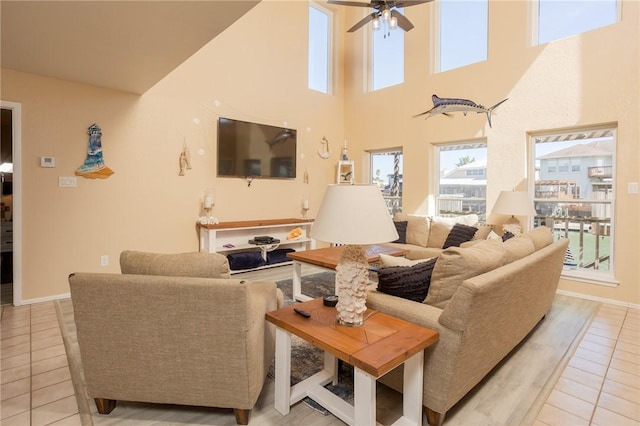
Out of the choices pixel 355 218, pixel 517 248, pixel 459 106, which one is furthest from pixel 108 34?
pixel 459 106

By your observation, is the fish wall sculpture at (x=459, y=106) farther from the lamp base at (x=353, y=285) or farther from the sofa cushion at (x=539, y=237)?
the lamp base at (x=353, y=285)

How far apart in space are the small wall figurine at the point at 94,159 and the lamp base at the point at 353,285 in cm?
353

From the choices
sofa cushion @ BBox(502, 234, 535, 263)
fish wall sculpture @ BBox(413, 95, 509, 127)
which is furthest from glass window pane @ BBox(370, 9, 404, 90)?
sofa cushion @ BBox(502, 234, 535, 263)

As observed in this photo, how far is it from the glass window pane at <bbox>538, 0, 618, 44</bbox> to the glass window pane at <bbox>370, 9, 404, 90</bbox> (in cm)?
207

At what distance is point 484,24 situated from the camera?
4730 mm

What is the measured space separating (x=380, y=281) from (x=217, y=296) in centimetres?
99

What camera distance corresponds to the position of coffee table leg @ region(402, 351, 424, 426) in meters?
1.58

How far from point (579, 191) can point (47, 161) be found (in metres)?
6.07

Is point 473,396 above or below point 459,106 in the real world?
below

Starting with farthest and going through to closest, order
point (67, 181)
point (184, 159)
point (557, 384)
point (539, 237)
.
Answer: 1. point (184, 159)
2. point (67, 181)
3. point (539, 237)
4. point (557, 384)

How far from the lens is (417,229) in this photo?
4.99 metres

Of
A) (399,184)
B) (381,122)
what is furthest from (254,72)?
(399,184)

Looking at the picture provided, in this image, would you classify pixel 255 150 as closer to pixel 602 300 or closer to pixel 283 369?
pixel 283 369

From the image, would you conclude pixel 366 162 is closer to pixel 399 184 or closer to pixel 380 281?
pixel 399 184
